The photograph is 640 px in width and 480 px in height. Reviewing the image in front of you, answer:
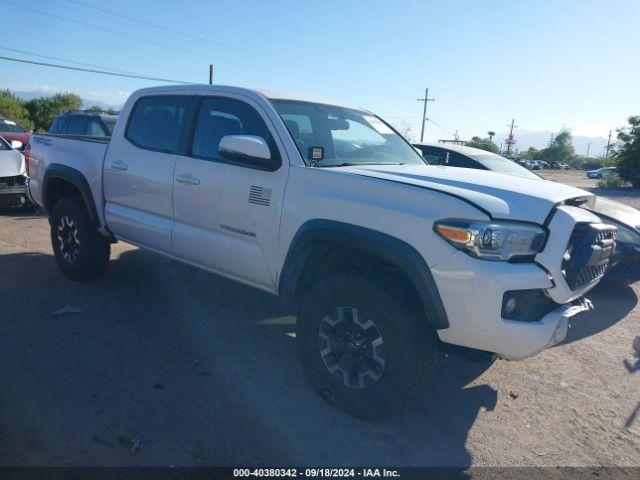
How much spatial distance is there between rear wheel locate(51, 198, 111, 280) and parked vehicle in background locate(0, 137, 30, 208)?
4149 mm

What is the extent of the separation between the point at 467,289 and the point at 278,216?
4.56ft

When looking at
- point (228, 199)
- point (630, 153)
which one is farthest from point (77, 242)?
point (630, 153)

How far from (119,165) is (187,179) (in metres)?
1.04

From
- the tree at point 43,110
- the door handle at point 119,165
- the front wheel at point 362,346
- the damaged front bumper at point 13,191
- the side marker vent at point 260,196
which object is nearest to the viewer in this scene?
the front wheel at point 362,346

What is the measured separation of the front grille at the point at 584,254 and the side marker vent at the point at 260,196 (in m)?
1.89

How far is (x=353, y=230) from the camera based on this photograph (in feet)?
9.77

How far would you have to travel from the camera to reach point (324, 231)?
3123 mm

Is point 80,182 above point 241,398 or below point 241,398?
above

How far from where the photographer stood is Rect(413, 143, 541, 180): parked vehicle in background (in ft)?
24.0

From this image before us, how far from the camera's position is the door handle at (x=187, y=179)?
3.98 m

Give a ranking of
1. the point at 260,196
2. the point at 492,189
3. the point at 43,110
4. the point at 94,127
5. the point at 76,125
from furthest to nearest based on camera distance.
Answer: the point at 43,110
the point at 76,125
the point at 94,127
the point at 260,196
the point at 492,189

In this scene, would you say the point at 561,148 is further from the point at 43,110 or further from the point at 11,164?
the point at 11,164

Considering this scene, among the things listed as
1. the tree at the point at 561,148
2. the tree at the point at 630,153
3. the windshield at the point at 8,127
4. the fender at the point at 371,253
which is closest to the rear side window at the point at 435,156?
the fender at the point at 371,253

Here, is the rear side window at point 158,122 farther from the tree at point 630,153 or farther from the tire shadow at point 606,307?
the tree at point 630,153
